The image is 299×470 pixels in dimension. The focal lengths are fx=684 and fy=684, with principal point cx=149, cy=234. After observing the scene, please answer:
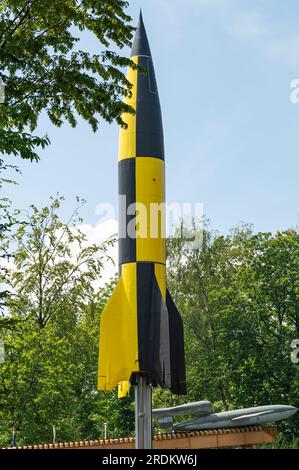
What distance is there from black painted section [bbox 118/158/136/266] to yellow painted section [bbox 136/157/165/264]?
0.45ft

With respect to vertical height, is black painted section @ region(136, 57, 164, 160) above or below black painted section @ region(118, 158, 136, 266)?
above

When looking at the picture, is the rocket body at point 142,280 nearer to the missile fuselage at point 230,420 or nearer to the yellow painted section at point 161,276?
the yellow painted section at point 161,276

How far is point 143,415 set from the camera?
57.6 feet

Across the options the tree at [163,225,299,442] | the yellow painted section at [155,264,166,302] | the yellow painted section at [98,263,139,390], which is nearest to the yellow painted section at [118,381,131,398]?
the yellow painted section at [98,263,139,390]

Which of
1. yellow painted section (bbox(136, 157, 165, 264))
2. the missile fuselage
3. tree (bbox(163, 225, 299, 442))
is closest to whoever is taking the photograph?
yellow painted section (bbox(136, 157, 165, 264))

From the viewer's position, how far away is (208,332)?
38.1 m

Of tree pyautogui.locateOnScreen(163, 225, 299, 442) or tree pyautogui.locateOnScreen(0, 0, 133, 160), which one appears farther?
tree pyautogui.locateOnScreen(163, 225, 299, 442)

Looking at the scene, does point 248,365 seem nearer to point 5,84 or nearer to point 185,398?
point 185,398

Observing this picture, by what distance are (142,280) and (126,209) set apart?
1973mm

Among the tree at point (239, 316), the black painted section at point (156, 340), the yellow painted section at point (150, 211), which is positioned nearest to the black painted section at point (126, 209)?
the yellow painted section at point (150, 211)

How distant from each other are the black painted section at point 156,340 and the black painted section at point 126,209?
47 cm

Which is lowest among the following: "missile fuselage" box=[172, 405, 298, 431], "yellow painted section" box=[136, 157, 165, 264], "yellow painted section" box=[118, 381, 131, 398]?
"yellow painted section" box=[118, 381, 131, 398]

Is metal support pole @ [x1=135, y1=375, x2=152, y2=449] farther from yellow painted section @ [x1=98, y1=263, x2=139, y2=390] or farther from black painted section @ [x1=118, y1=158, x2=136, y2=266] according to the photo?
black painted section @ [x1=118, y1=158, x2=136, y2=266]

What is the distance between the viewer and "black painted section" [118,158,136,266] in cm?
1844
